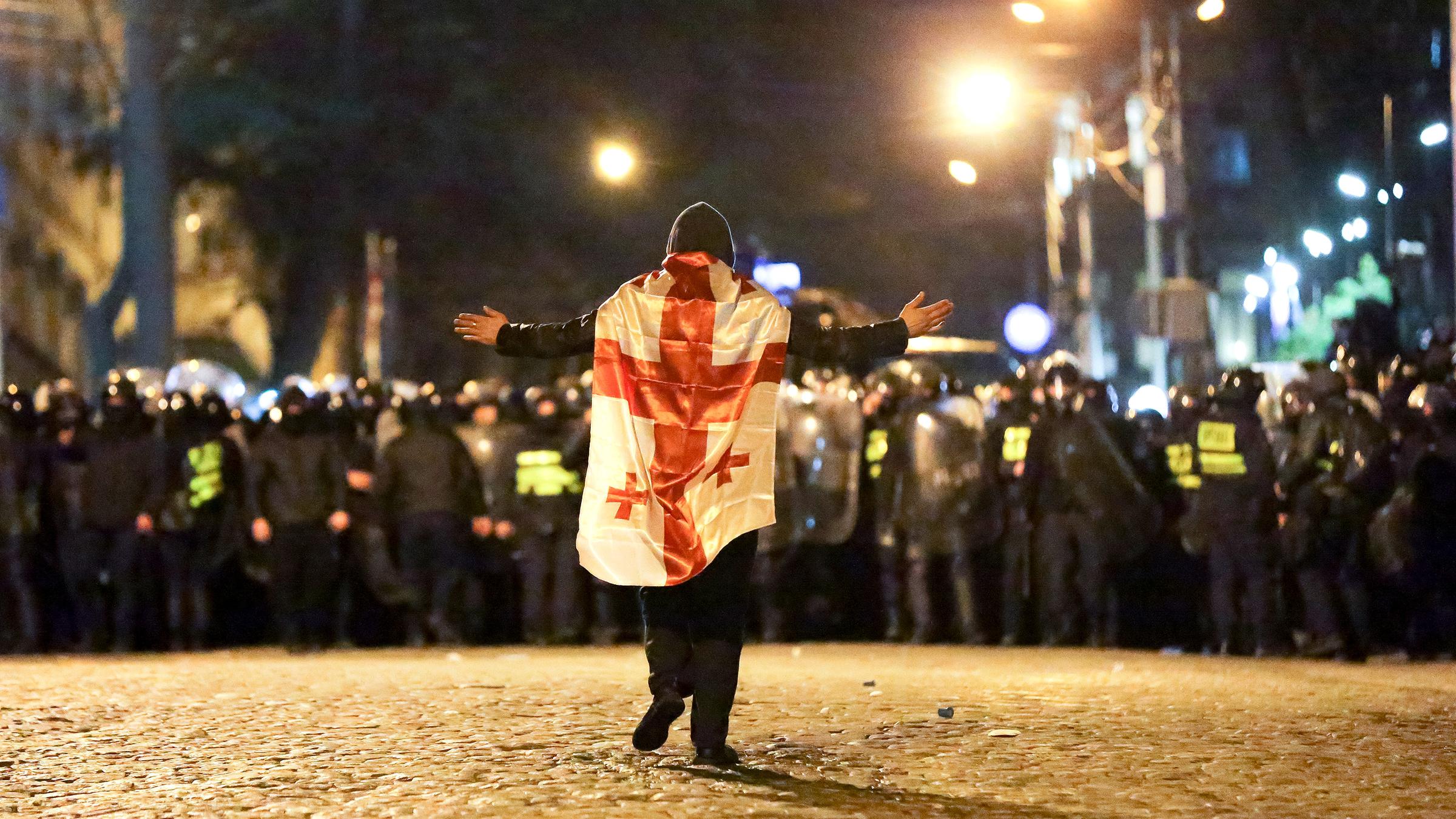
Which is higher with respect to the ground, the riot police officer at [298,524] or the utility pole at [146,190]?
the utility pole at [146,190]

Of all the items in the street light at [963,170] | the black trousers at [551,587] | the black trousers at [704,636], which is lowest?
the black trousers at [704,636]

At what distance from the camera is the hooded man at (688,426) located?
7832mm

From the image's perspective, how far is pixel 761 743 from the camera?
8.44 m

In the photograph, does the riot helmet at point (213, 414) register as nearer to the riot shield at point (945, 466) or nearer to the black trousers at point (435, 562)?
the black trousers at point (435, 562)

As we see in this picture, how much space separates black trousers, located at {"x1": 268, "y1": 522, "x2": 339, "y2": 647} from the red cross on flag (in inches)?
298

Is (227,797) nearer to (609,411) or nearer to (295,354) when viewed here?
(609,411)

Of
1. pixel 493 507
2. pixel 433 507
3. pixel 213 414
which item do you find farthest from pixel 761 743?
pixel 213 414

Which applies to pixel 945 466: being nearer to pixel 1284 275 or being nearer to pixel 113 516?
pixel 113 516

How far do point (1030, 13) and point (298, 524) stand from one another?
13285 millimetres

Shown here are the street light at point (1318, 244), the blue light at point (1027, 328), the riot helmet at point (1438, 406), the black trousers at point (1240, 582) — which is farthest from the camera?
the street light at point (1318, 244)

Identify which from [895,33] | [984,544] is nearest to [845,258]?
[895,33]

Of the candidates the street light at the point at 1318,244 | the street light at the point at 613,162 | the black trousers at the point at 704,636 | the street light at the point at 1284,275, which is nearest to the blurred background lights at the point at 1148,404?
the black trousers at the point at 704,636

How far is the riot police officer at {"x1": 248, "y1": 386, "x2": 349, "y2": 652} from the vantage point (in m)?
15.1

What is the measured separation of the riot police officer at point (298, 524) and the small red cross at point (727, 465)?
7.67 metres
